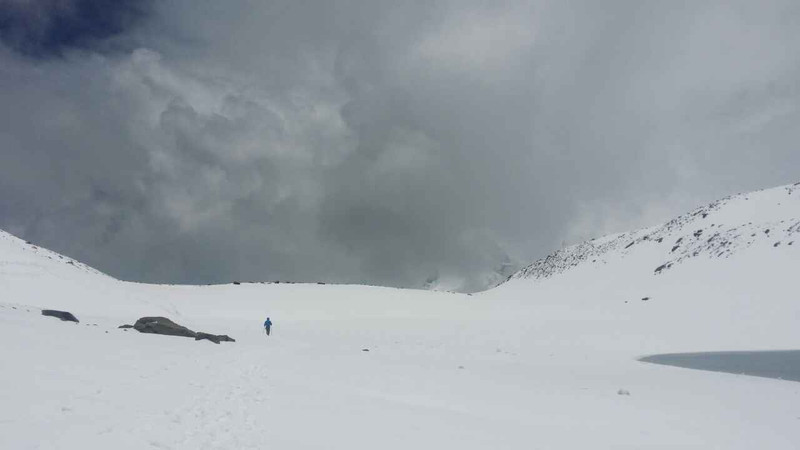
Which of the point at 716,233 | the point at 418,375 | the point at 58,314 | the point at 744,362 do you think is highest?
the point at 716,233

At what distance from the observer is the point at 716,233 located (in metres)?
75.5

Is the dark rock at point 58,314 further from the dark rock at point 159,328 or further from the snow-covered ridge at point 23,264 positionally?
the snow-covered ridge at point 23,264

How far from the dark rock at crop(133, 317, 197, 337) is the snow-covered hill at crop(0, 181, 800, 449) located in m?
2.61

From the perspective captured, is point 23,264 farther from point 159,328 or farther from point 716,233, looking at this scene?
point 716,233

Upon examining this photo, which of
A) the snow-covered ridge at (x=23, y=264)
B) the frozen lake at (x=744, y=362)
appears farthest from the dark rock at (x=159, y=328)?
the frozen lake at (x=744, y=362)

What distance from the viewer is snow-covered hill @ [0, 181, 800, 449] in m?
13.2

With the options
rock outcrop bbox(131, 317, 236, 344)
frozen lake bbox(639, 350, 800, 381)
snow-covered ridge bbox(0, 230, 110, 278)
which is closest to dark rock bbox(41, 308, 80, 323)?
rock outcrop bbox(131, 317, 236, 344)

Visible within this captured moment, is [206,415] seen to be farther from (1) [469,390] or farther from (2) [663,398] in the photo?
(2) [663,398]

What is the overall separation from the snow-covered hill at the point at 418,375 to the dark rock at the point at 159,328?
2606 mm

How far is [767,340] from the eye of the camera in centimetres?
4094

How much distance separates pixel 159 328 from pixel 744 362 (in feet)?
122

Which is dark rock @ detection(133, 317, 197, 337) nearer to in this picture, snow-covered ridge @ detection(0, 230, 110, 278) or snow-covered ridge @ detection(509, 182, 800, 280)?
snow-covered ridge @ detection(0, 230, 110, 278)

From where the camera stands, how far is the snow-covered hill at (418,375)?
13164 mm

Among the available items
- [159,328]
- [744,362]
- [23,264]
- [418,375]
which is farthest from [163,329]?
[744,362]
